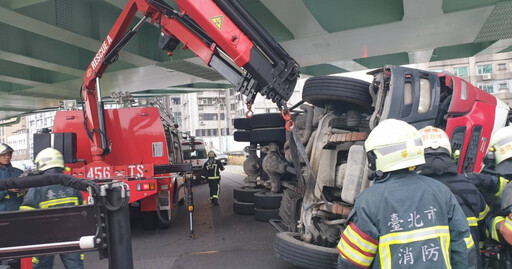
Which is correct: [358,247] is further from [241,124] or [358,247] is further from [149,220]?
[241,124]

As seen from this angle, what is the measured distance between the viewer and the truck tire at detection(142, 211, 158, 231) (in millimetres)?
7637

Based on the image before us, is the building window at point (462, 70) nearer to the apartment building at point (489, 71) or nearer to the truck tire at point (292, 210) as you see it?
the apartment building at point (489, 71)

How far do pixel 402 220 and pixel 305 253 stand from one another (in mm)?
1976

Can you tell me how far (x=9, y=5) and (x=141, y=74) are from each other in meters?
5.74

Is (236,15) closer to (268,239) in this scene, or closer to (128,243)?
(128,243)

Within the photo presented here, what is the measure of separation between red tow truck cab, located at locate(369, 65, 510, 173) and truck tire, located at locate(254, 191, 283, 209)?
149 inches

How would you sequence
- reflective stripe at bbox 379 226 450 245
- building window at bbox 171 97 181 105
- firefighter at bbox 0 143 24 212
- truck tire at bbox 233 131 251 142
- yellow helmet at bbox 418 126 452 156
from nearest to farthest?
reflective stripe at bbox 379 226 450 245 < yellow helmet at bbox 418 126 452 156 < firefighter at bbox 0 143 24 212 < truck tire at bbox 233 131 251 142 < building window at bbox 171 97 181 105

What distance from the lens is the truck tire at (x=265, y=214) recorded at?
7609mm

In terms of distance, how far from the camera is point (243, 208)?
8758 mm

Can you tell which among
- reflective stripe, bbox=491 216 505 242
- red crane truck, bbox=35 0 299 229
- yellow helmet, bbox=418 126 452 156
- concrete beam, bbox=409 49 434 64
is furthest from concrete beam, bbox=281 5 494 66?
reflective stripe, bbox=491 216 505 242

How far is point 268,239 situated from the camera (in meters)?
6.48

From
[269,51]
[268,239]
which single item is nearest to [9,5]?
[269,51]

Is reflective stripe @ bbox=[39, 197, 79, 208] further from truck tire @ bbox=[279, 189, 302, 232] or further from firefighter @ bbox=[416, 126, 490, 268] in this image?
firefighter @ bbox=[416, 126, 490, 268]

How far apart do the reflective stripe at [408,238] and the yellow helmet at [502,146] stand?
1534 millimetres
